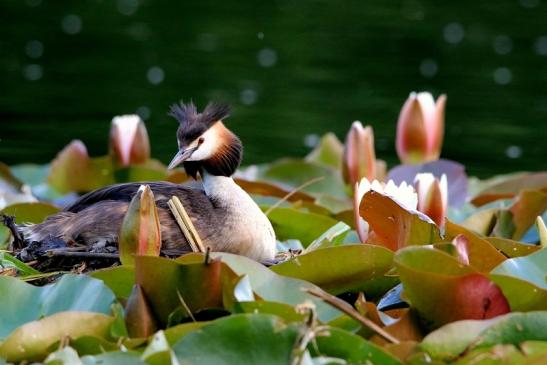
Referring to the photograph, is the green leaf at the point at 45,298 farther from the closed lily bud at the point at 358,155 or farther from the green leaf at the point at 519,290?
the closed lily bud at the point at 358,155

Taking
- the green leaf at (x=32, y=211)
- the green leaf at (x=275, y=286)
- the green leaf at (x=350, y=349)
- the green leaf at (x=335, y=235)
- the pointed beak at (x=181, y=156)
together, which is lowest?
the green leaf at (x=32, y=211)

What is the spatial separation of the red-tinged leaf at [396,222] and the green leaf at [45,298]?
0.85 meters

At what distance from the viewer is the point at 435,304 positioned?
280 centimetres

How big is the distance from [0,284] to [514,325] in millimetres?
1244

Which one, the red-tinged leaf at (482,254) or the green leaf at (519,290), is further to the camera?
the red-tinged leaf at (482,254)

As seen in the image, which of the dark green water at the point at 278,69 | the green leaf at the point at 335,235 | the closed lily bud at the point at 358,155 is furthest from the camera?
the dark green water at the point at 278,69

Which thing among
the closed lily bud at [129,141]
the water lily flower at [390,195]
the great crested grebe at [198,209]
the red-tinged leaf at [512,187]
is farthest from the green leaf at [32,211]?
the red-tinged leaf at [512,187]

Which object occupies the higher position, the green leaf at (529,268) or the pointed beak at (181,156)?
the pointed beak at (181,156)

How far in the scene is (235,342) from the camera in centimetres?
255

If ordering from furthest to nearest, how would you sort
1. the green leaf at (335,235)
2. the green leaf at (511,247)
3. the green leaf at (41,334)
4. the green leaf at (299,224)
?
1. the green leaf at (299,224)
2. the green leaf at (335,235)
3. the green leaf at (511,247)
4. the green leaf at (41,334)

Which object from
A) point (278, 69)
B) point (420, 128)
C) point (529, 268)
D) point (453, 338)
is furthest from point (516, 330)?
point (278, 69)

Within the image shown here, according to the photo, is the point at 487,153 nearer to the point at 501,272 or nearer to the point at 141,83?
the point at 141,83

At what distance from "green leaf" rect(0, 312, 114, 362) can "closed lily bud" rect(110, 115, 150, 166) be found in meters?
2.75

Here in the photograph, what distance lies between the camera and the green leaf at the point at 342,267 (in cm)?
308
